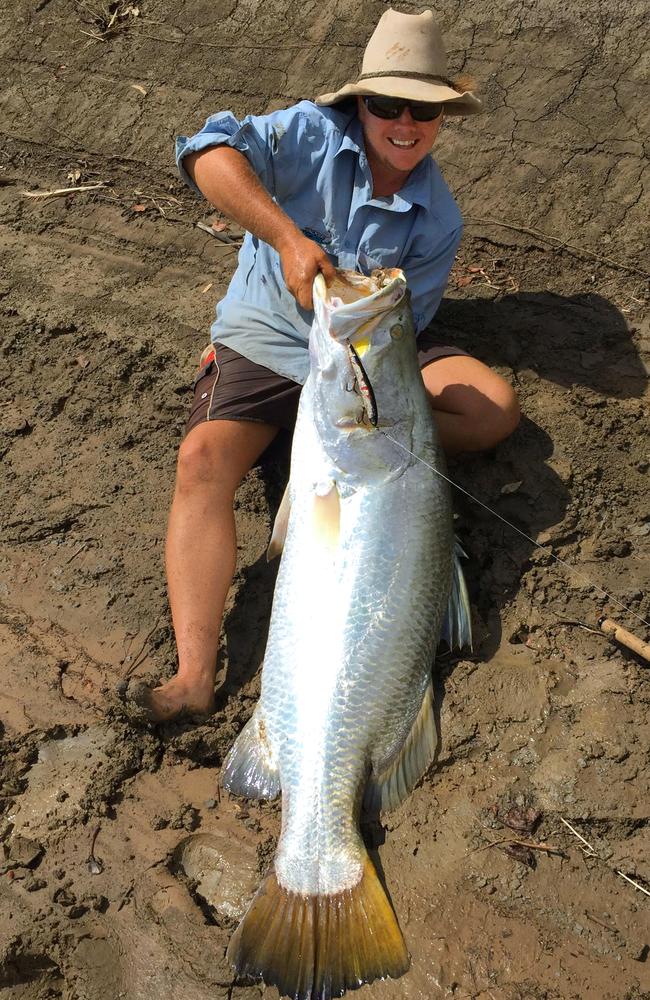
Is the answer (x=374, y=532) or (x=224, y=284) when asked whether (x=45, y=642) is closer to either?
(x=374, y=532)

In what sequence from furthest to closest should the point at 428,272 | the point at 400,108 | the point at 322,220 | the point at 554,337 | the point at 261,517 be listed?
the point at 554,337, the point at 261,517, the point at 428,272, the point at 322,220, the point at 400,108

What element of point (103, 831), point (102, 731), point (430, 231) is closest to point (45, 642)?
point (102, 731)

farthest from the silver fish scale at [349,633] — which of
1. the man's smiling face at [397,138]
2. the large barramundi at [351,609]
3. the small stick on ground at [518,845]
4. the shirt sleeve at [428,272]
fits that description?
the man's smiling face at [397,138]

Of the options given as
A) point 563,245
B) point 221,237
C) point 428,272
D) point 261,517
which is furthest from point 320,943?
point 221,237

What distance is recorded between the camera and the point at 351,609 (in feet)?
9.50

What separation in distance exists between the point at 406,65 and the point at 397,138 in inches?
11.6

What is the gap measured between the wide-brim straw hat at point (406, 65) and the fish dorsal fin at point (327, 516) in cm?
168

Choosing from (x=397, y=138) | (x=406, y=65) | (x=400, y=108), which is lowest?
(x=397, y=138)

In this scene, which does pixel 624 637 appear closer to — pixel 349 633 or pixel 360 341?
pixel 349 633

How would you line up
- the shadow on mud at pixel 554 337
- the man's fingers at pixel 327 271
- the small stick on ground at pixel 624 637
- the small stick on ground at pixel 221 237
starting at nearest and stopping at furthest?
the man's fingers at pixel 327 271 < the small stick on ground at pixel 624 637 < the shadow on mud at pixel 554 337 < the small stick on ground at pixel 221 237

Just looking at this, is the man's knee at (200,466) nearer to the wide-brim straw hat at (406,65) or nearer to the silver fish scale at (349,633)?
the silver fish scale at (349,633)

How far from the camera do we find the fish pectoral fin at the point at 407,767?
2.89 metres

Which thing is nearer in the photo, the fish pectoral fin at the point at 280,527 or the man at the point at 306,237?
the fish pectoral fin at the point at 280,527

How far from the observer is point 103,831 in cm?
311
